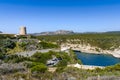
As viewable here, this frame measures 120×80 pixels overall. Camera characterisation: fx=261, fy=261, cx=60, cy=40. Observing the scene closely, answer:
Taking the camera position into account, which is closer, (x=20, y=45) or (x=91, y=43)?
(x=20, y=45)

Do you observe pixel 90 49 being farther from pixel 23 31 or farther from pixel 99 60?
pixel 23 31

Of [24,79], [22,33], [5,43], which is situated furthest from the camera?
[22,33]

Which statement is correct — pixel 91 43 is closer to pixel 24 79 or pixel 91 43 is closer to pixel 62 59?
pixel 62 59

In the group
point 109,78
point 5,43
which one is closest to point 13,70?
point 109,78

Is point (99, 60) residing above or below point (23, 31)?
below

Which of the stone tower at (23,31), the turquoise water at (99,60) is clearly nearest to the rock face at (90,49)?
the turquoise water at (99,60)

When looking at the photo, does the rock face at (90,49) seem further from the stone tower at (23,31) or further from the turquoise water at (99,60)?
the stone tower at (23,31)

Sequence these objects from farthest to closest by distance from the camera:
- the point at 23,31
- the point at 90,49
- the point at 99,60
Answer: the point at 90,49 < the point at 99,60 < the point at 23,31

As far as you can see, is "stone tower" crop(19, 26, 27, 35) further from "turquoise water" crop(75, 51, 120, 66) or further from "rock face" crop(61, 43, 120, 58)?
"rock face" crop(61, 43, 120, 58)

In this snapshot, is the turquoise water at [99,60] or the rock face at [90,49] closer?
the turquoise water at [99,60]

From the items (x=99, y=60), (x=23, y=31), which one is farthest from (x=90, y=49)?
(x=23, y=31)

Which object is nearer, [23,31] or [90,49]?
[23,31]
